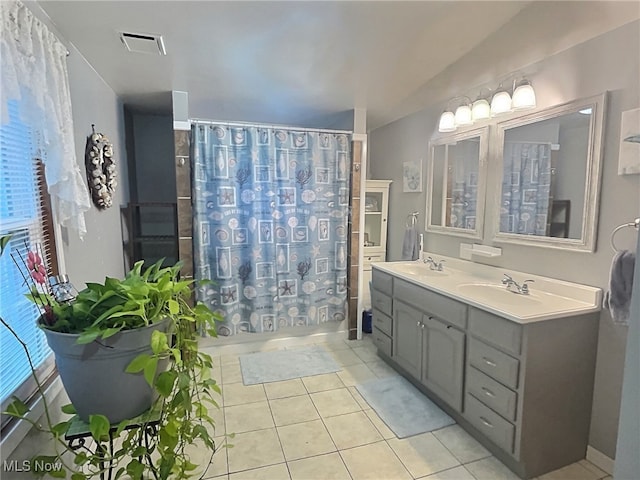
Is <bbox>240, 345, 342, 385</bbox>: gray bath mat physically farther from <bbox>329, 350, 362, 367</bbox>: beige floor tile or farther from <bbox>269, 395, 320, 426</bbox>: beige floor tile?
<bbox>269, 395, 320, 426</bbox>: beige floor tile

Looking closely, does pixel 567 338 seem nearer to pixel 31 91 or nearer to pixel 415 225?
pixel 415 225

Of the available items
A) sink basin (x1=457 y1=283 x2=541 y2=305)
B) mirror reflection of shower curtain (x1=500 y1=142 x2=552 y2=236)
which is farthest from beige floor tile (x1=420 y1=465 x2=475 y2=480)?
mirror reflection of shower curtain (x1=500 y1=142 x2=552 y2=236)

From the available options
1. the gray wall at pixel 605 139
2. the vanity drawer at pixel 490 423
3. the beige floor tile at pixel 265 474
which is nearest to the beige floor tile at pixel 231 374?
the beige floor tile at pixel 265 474

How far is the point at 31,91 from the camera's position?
45.9 inches

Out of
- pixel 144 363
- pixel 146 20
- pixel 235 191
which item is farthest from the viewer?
pixel 235 191

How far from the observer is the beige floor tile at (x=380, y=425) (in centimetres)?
203

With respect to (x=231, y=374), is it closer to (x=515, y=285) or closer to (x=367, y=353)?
(x=367, y=353)

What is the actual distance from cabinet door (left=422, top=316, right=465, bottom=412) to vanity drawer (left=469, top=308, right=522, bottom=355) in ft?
0.44

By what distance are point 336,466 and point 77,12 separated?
258cm

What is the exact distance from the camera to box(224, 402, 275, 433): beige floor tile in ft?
6.88

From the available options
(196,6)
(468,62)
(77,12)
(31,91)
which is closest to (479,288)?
(468,62)

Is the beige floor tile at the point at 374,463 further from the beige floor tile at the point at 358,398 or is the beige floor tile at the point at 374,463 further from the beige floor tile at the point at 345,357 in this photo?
the beige floor tile at the point at 345,357

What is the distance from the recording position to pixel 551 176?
2010 millimetres

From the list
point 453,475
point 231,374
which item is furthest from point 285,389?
point 453,475
